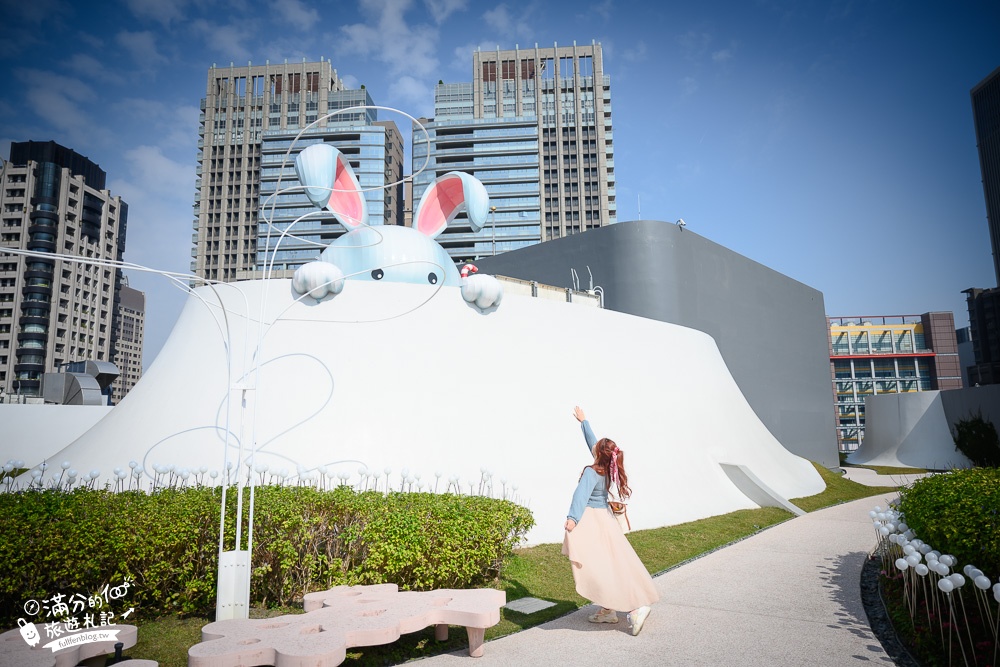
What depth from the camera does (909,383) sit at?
68.8m

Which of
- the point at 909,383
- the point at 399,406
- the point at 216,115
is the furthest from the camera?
the point at 216,115

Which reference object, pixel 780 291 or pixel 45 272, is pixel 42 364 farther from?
pixel 780 291

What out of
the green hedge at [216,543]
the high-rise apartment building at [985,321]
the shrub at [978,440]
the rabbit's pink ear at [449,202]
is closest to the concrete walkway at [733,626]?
the green hedge at [216,543]

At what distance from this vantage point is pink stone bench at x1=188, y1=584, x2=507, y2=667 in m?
3.81

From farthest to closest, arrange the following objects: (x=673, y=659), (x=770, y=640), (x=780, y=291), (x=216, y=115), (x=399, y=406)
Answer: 1. (x=216, y=115)
2. (x=780, y=291)
3. (x=399, y=406)
4. (x=770, y=640)
5. (x=673, y=659)

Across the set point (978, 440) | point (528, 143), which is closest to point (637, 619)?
point (978, 440)

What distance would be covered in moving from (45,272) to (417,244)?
221ft

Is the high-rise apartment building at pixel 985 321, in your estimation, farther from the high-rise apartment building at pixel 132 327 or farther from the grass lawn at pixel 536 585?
the high-rise apartment building at pixel 132 327

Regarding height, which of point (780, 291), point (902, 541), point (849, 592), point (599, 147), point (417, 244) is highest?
point (599, 147)

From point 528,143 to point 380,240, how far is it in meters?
61.7

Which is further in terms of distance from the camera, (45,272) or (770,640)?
(45,272)

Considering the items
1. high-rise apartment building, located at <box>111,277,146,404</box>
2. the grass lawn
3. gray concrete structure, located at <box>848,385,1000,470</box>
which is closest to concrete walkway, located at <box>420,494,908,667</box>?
the grass lawn

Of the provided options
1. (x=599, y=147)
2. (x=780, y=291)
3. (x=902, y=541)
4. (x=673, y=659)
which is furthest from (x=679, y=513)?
(x=599, y=147)

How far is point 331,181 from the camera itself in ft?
32.3
